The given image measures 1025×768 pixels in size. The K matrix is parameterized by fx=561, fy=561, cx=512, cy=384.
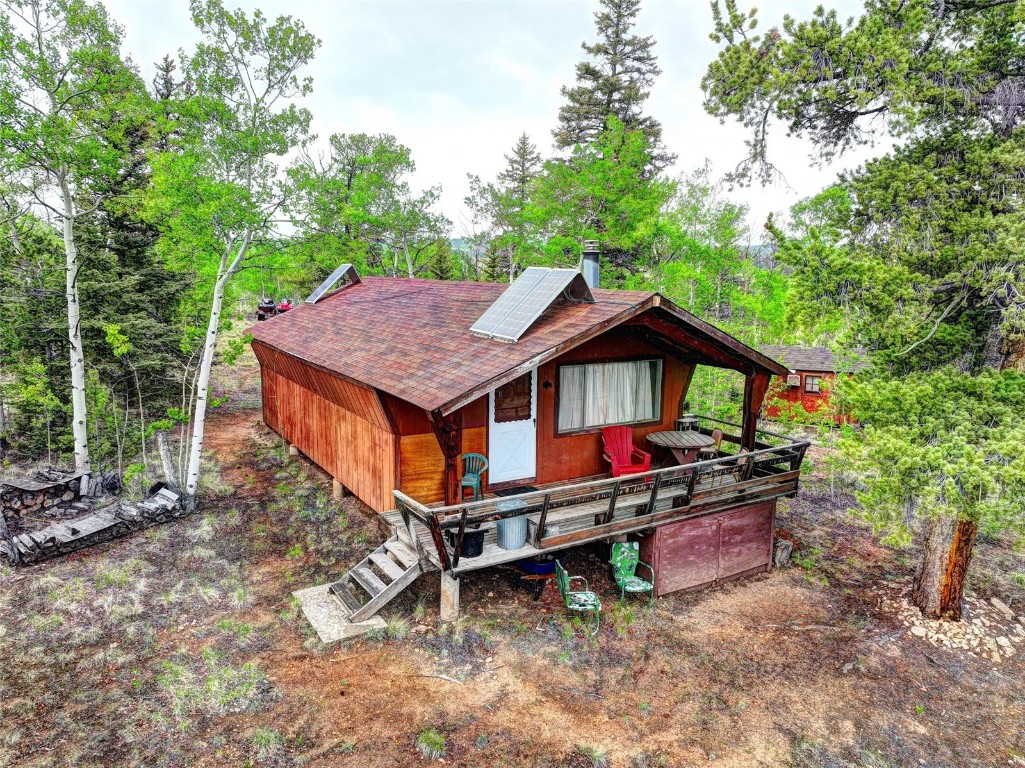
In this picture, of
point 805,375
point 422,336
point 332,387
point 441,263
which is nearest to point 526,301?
point 422,336

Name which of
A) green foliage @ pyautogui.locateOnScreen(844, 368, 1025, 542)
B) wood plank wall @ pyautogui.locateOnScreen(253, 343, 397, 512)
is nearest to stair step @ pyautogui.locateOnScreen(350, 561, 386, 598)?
wood plank wall @ pyautogui.locateOnScreen(253, 343, 397, 512)

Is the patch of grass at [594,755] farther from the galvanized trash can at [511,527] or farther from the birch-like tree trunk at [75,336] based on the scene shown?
the birch-like tree trunk at [75,336]

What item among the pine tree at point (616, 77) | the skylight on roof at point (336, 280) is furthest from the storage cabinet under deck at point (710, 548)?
the pine tree at point (616, 77)

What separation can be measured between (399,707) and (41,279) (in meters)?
14.5

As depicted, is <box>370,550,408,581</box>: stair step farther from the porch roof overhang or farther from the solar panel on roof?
the solar panel on roof

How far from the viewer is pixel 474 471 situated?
9703 mm

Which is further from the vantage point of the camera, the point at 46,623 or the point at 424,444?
the point at 424,444

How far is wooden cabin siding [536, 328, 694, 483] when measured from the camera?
10227mm

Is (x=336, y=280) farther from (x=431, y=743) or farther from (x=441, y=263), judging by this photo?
(x=441, y=263)

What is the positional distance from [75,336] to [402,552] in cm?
940

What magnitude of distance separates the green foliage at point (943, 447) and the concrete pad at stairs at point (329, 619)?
7.26 meters

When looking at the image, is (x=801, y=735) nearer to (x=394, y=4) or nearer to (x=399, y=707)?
(x=399, y=707)

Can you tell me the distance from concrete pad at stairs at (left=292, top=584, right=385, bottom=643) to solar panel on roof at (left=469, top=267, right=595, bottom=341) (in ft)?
15.7

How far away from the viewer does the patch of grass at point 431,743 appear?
19.7ft
